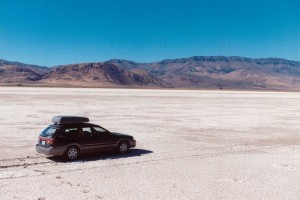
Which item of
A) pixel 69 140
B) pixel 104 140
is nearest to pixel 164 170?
pixel 104 140

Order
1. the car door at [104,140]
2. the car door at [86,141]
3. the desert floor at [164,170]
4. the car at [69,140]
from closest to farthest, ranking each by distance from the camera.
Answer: the desert floor at [164,170] → the car at [69,140] → the car door at [86,141] → the car door at [104,140]

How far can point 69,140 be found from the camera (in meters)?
12.7

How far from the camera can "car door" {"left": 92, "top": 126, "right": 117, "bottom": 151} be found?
44.4 ft

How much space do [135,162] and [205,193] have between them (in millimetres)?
3923

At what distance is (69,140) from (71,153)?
45 centimetres

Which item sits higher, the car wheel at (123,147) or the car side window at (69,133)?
the car side window at (69,133)

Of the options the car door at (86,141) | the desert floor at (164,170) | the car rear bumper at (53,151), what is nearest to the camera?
the desert floor at (164,170)

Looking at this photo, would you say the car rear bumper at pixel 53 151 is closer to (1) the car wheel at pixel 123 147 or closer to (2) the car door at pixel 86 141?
(2) the car door at pixel 86 141

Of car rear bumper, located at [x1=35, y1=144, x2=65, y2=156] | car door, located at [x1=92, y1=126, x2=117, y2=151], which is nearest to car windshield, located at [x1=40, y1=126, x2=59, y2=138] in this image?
car rear bumper, located at [x1=35, y1=144, x2=65, y2=156]

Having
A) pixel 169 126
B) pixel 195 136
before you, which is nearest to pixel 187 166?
pixel 195 136

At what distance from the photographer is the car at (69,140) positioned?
40.8ft

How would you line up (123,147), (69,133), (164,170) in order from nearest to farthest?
(164,170) → (69,133) → (123,147)

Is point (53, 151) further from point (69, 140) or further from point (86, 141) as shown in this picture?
point (86, 141)

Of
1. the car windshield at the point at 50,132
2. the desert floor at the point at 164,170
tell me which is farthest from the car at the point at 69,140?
the desert floor at the point at 164,170
